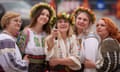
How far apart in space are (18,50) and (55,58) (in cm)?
54

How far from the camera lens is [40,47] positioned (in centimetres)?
531

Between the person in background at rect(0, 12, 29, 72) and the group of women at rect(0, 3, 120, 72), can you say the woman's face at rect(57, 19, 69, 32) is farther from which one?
the person in background at rect(0, 12, 29, 72)

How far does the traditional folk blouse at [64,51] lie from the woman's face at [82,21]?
0.27m

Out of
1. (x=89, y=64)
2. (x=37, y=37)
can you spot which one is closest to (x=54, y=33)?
(x=37, y=37)

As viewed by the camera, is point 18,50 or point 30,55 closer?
point 18,50

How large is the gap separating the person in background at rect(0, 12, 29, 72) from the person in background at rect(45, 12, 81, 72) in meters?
0.40

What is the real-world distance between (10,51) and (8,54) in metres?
0.04

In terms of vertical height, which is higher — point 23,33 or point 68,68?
point 23,33

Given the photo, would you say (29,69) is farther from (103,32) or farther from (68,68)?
(103,32)

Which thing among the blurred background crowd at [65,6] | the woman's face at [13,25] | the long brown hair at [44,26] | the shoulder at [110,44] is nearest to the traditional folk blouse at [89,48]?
the shoulder at [110,44]

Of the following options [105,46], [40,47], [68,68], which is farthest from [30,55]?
[105,46]

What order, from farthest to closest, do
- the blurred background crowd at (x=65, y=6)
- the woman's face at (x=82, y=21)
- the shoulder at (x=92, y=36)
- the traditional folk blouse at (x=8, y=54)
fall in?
the blurred background crowd at (x=65, y=6), the woman's face at (x=82, y=21), the shoulder at (x=92, y=36), the traditional folk blouse at (x=8, y=54)

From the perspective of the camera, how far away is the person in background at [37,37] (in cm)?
530

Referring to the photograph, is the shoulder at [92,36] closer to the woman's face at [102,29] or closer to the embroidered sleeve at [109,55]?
the woman's face at [102,29]
